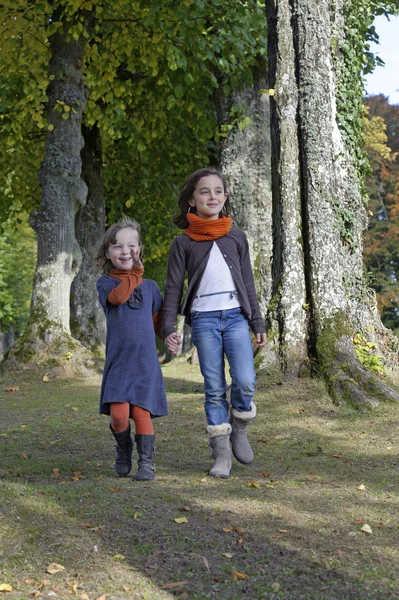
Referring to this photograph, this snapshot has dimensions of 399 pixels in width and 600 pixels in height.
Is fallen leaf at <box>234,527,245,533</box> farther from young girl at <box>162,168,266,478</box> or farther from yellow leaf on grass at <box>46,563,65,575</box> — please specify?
young girl at <box>162,168,266,478</box>

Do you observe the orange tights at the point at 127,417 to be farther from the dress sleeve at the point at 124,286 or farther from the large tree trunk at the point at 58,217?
the large tree trunk at the point at 58,217

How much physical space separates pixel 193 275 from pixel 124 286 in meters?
0.48

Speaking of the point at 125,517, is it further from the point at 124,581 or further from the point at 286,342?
the point at 286,342

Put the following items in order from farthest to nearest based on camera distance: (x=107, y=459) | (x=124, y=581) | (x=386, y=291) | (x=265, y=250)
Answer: (x=386, y=291) < (x=265, y=250) < (x=107, y=459) < (x=124, y=581)

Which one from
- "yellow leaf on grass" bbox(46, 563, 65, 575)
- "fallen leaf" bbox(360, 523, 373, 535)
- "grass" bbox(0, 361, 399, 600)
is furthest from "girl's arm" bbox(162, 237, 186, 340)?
"yellow leaf on grass" bbox(46, 563, 65, 575)

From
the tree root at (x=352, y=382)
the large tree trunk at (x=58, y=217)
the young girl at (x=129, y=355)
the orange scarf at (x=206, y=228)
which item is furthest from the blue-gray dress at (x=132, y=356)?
the large tree trunk at (x=58, y=217)

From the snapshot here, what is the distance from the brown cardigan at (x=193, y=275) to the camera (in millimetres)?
5824

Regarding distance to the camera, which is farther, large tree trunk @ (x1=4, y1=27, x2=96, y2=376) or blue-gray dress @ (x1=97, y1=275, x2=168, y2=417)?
→ large tree trunk @ (x1=4, y1=27, x2=96, y2=376)

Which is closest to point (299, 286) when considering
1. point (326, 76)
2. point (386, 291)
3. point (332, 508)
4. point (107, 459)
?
point (326, 76)

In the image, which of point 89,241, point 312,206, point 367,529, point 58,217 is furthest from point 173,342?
point 89,241

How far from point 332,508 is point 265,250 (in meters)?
10.3

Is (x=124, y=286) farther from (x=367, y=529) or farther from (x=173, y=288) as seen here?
(x=367, y=529)

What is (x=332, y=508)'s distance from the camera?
4906mm

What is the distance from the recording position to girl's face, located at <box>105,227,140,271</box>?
5879 mm
